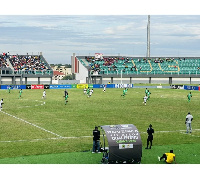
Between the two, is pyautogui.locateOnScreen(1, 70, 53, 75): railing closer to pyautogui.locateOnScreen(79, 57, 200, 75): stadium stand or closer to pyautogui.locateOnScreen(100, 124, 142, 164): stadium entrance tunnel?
pyautogui.locateOnScreen(79, 57, 200, 75): stadium stand

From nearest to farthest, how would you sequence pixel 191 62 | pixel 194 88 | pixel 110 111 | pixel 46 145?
pixel 46 145 → pixel 110 111 → pixel 194 88 → pixel 191 62

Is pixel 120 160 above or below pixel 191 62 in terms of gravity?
below

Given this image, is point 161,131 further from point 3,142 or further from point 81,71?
point 81,71

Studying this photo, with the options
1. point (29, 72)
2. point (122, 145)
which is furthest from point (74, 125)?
point (29, 72)

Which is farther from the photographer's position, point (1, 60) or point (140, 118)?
point (1, 60)

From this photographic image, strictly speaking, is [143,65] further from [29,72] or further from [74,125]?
[74,125]

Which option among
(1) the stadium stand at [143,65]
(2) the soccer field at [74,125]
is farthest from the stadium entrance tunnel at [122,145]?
(1) the stadium stand at [143,65]

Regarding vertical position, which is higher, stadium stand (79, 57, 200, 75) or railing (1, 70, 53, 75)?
stadium stand (79, 57, 200, 75)

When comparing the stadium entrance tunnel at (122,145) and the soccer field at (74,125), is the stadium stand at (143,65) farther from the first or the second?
the stadium entrance tunnel at (122,145)

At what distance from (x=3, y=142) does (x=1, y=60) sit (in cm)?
9669

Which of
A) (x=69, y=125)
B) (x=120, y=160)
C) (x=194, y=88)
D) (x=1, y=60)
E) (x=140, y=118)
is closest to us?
(x=120, y=160)

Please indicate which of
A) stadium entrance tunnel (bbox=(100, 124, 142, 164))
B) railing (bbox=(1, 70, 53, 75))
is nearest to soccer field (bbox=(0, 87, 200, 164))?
stadium entrance tunnel (bbox=(100, 124, 142, 164))

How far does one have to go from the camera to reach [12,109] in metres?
49.2

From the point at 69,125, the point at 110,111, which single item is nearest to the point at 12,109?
the point at 110,111
